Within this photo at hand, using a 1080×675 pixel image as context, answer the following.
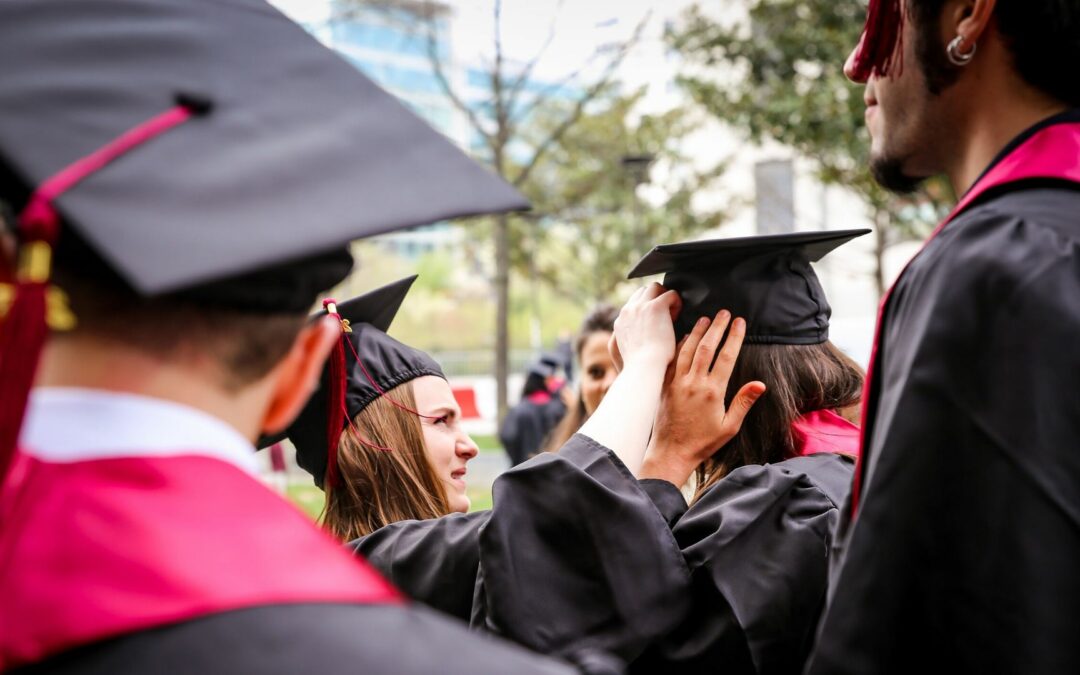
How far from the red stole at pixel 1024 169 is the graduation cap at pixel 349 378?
5.44 feet

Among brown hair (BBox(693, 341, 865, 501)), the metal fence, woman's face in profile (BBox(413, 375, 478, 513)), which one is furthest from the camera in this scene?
the metal fence

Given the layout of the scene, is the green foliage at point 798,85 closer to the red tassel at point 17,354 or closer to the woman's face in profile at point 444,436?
the woman's face in profile at point 444,436

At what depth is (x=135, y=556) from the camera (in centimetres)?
87

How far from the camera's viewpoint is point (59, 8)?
1059mm

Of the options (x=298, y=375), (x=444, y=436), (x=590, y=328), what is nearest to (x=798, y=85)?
(x=590, y=328)

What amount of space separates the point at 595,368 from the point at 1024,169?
438 centimetres

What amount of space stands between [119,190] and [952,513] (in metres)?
1.04

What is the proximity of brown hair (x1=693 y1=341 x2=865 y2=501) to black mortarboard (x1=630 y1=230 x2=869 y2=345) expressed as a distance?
41mm

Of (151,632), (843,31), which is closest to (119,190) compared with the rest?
(151,632)

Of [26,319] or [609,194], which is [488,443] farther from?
[26,319]

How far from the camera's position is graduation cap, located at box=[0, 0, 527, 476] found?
2.92ft

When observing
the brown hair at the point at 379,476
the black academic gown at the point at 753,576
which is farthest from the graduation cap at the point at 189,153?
the brown hair at the point at 379,476

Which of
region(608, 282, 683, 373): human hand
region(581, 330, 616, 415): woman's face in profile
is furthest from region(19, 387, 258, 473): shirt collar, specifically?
region(581, 330, 616, 415): woman's face in profile

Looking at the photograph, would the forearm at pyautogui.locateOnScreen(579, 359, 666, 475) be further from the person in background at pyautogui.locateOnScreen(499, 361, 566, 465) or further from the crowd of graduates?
the person in background at pyautogui.locateOnScreen(499, 361, 566, 465)
